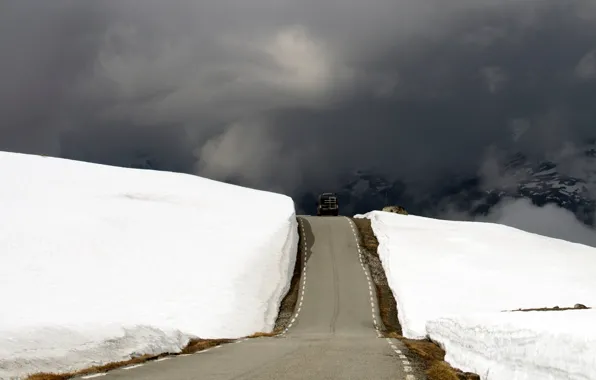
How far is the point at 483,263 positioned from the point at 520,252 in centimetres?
640

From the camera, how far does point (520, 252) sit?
57.1m

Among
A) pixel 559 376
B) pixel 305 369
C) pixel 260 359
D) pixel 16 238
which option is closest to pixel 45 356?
pixel 260 359

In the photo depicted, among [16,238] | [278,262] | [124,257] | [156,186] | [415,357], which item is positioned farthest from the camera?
[156,186]

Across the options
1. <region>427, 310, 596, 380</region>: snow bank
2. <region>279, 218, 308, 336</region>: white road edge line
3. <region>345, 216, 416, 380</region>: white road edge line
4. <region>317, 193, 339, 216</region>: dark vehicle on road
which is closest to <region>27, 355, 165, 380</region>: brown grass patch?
<region>345, 216, 416, 380</region>: white road edge line

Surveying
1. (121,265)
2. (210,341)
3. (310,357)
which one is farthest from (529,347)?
(121,265)

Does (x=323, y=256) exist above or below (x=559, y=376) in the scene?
above

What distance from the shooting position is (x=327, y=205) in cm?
9219

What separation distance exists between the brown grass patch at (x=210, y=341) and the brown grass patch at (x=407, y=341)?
22.1 ft

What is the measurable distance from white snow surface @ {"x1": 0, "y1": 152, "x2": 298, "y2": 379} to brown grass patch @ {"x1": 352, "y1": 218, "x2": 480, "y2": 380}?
7.81 metres

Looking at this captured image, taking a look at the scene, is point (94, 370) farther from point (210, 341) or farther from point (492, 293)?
point (492, 293)

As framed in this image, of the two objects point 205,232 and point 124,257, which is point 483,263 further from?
point 124,257

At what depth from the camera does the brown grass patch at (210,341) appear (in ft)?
46.7

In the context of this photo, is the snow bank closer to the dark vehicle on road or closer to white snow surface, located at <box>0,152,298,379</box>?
white snow surface, located at <box>0,152,298,379</box>

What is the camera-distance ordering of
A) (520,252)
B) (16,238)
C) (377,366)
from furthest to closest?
(520,252) < (16,238) < (377,366)
